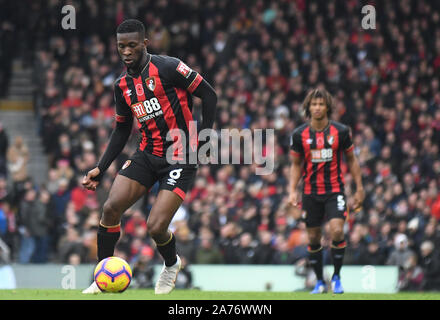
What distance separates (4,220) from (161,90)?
27.7 feet

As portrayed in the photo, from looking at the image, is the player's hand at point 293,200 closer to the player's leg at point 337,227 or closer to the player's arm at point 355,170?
the player's leg at point 337,227

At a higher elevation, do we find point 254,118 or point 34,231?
point 254,118

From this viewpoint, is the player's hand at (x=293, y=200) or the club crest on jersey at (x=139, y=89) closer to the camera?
the club crest on jersey at (x=139, y=89)

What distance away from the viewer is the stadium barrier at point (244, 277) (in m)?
15.2

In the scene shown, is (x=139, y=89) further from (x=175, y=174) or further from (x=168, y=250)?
(x=168, y=250)

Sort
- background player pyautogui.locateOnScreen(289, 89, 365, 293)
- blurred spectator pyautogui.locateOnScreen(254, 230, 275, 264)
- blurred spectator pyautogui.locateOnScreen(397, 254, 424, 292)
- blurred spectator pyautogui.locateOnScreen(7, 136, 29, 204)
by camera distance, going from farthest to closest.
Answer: blurred spectator pyautogui.locateOnScreen(7, 136, 29, 204)
blurred spectator pyautogui.locateOnScreen(254, 230, 275, 264)
blurred spectator pyautogui.locateOnScreen(397, 254, 424, 292)
background player pyautogui.locateOnScreen(289, 89, 365, 293)

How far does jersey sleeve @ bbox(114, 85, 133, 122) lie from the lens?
384 inches

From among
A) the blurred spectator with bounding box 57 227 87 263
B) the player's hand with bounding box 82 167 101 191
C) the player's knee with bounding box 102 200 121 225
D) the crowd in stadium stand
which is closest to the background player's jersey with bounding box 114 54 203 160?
the player's hand with bounding box 82 167 101 191

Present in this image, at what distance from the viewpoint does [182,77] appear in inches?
376

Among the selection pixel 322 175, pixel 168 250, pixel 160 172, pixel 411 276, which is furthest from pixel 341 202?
pixel 411 276

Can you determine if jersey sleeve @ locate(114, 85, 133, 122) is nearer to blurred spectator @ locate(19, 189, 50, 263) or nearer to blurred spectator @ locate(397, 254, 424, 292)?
blurred spectator @ locate(397, 254, 424, 292)

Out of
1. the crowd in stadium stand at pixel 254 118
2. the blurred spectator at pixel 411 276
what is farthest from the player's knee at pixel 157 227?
the blurred spectator at pixel 411 276

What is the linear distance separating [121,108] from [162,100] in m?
0.55

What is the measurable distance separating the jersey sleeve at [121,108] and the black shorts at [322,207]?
3.00 meters
